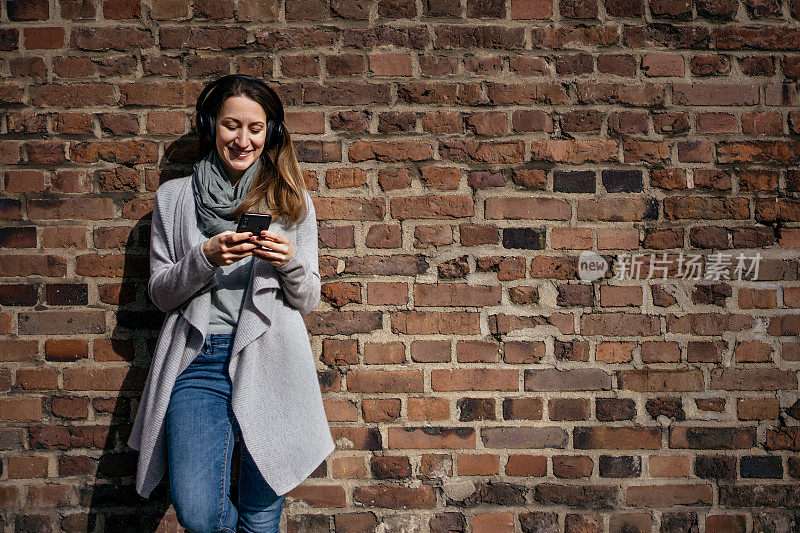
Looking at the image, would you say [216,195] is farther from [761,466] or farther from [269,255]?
[761,466]

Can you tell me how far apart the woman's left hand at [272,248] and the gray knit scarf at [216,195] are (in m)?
0.19

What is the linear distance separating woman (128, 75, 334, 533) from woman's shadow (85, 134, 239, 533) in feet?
0.88

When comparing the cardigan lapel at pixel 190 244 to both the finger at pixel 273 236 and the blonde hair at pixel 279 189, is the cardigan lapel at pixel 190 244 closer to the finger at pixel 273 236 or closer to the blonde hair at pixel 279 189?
the blonde hair at pixel 279 189

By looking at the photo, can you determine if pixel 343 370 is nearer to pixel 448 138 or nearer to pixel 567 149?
pixel 448 138

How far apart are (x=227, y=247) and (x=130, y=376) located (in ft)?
3.00

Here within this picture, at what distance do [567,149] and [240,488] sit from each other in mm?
1761

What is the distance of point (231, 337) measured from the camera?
1886mm

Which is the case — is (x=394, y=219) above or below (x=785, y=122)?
below

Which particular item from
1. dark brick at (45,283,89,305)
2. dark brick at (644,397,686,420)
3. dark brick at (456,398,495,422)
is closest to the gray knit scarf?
dark brick at (45,283,89,305)

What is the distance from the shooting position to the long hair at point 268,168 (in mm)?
1936

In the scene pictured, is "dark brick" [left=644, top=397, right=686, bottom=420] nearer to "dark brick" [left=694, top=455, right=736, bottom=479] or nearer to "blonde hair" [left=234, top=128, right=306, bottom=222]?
"dark brick" [left=694, top=455, right=736, bottom=479]

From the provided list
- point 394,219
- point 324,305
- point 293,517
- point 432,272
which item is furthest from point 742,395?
point 293,517

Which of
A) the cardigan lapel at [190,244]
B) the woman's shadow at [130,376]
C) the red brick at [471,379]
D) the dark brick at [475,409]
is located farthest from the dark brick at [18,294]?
the dark brick at [475,409]

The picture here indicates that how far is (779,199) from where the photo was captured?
2285 mm
